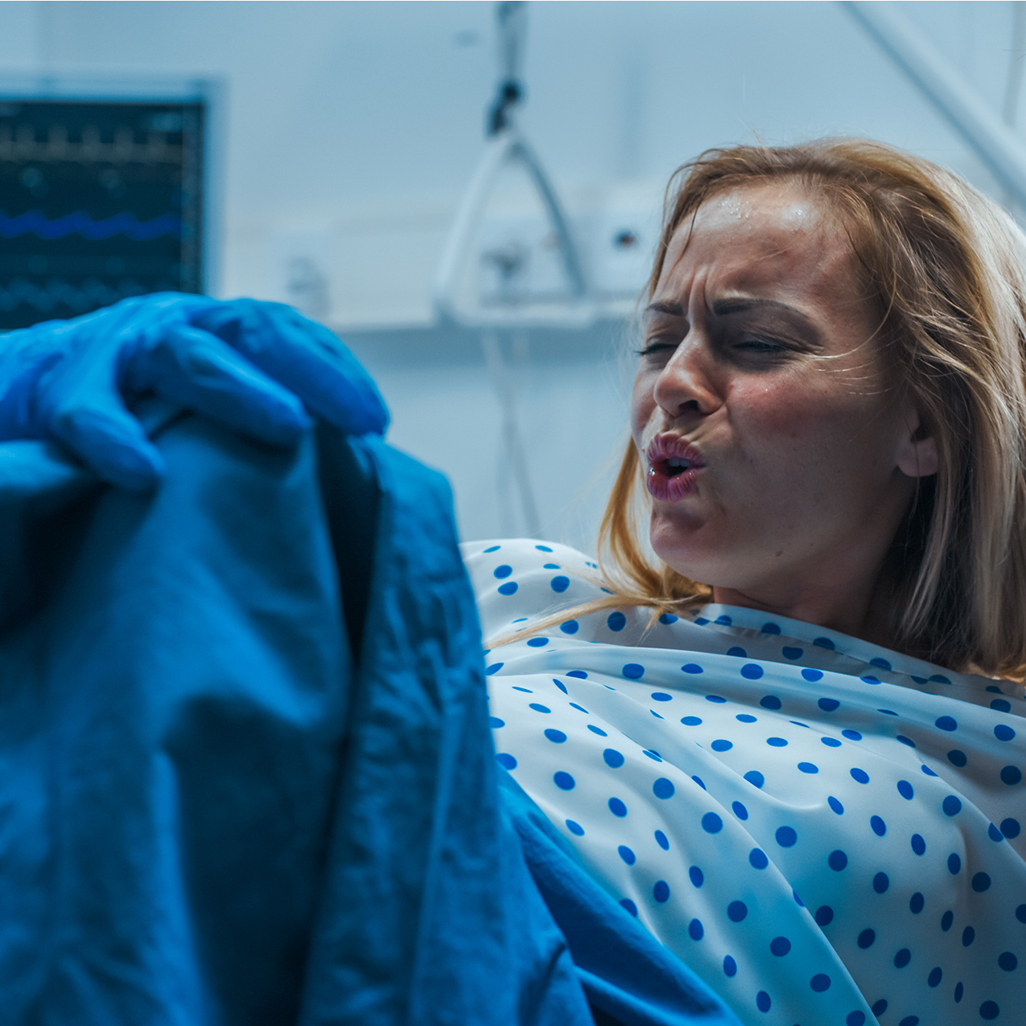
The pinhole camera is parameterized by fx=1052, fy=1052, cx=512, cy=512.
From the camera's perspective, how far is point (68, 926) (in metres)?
0.32

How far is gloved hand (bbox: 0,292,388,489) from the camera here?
373 millimetres

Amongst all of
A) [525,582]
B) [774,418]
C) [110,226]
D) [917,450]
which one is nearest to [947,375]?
[917,450]

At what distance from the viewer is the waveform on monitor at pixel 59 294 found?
165cm

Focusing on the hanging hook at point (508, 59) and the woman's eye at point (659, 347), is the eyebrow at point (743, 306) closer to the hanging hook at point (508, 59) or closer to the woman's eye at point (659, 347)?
the woman's eye at point (659, 347)

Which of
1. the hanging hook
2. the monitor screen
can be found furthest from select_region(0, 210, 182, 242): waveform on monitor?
the hanging hook

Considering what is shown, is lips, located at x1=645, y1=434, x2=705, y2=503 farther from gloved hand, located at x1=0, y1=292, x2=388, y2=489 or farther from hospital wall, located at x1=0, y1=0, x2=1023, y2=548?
hospital wall, located at x1=0, y1=0, x2=1023, y2=548

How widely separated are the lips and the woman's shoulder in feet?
0.42

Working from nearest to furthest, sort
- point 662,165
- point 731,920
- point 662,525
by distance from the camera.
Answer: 1. point 731,920
2. point 662,525
3. point 662,165

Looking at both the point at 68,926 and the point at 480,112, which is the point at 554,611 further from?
the point at 480,112

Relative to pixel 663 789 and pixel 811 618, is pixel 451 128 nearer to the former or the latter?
pixel 811 618

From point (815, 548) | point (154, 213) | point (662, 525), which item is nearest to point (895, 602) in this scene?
point (815, 548)

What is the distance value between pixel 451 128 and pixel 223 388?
145 centimetres

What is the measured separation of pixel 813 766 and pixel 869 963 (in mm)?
120

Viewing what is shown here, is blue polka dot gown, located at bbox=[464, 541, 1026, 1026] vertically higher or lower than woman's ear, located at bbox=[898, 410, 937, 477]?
lower
